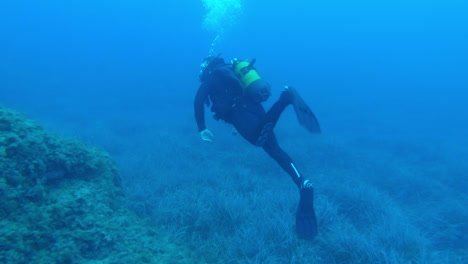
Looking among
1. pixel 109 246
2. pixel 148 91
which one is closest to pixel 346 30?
pixel 148 91

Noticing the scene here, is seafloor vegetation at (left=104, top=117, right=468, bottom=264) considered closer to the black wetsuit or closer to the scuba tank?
the black wetsuit

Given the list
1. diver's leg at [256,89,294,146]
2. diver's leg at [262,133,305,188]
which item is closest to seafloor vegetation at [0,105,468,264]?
diver's leg at [262,133,305,188]

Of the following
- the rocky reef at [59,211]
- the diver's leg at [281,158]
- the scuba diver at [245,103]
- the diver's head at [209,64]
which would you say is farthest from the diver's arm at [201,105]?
the rocky reef at [59,211]

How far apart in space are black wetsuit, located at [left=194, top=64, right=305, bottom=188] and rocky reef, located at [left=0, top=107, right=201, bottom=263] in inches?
70.0

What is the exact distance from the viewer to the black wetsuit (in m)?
5.08

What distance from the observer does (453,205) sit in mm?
7812

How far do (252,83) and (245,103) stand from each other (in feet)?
1.02

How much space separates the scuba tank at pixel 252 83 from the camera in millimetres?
5293

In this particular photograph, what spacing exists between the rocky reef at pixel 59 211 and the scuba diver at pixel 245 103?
5.45 ft

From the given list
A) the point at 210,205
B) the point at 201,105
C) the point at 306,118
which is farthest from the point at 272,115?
the point at 210,205

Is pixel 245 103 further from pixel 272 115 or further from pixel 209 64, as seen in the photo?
pixel 209 64

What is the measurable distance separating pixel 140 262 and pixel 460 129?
20080 mm

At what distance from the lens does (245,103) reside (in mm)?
5328

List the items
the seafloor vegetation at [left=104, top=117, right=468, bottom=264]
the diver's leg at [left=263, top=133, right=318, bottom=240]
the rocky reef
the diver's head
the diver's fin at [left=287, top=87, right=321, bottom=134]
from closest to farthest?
the rocky reef, the diver's leg at [left=263, top=133, right=318, bottom=240], the diver's fin at [left=287, top=87, right=321, bottom=134], the seafloor vegetation at [left=104, top=117, right=468, bottom=264], the diver's head
